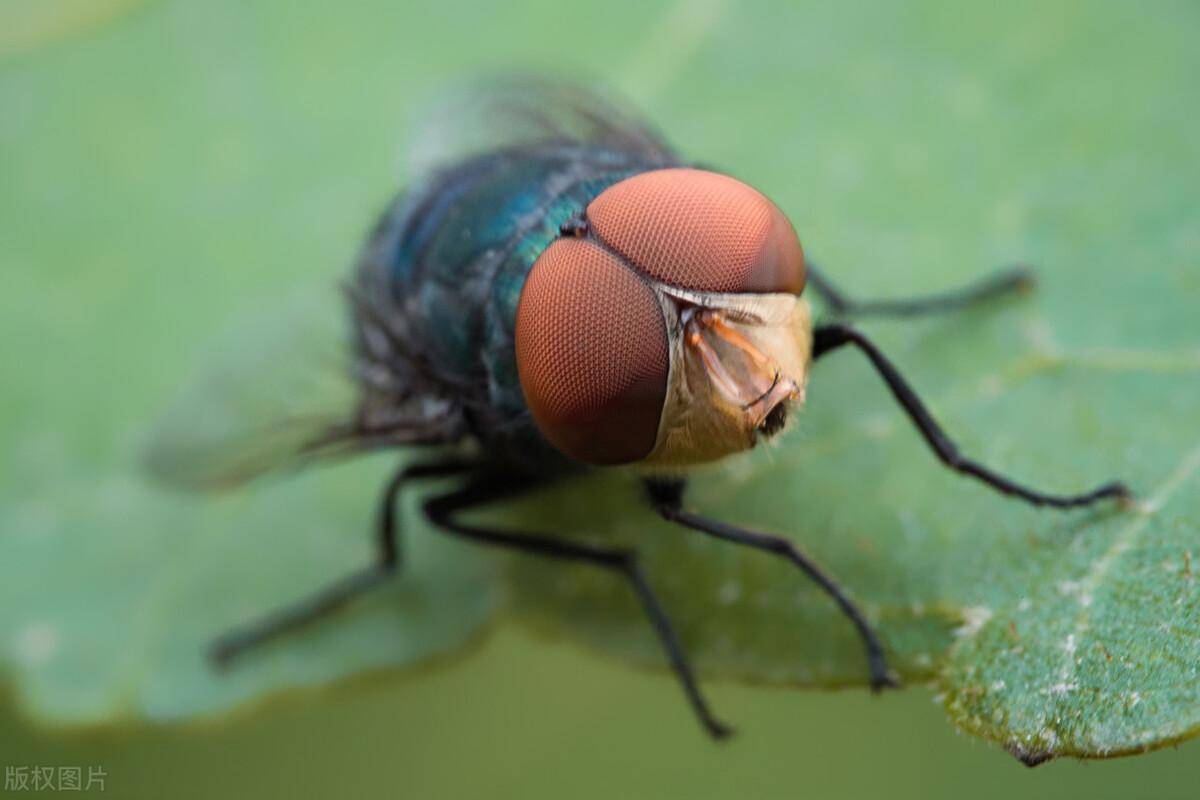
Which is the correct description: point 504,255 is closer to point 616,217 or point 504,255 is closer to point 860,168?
point 616,217

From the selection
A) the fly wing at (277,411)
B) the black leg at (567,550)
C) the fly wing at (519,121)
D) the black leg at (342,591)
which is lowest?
the black leg at (342,591)

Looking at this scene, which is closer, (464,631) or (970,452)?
(970,452)

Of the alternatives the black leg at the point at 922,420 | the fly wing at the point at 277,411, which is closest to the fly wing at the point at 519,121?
the fly wing at the point at 277,411

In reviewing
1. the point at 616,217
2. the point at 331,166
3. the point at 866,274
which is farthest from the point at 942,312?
the point at 331,166

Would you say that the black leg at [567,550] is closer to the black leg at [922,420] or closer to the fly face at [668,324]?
the fly face at [668,324]

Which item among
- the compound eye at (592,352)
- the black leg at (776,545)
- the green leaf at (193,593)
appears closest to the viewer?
the compound eye at (592,352)

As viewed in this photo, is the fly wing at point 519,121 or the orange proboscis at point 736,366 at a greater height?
the fly wing at point 519,121
